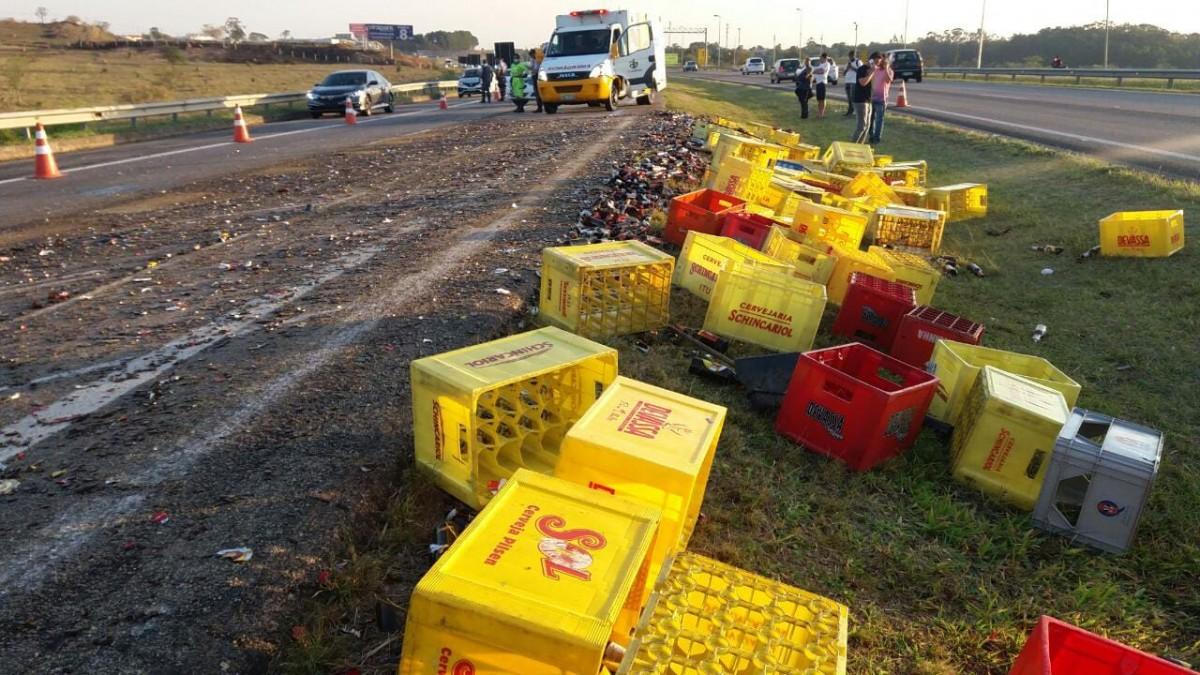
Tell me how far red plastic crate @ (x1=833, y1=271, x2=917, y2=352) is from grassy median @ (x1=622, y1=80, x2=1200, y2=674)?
231 mm

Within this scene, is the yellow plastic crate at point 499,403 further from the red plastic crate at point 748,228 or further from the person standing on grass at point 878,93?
the person standing on grass at point 878,93

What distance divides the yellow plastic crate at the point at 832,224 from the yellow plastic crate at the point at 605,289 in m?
2.08

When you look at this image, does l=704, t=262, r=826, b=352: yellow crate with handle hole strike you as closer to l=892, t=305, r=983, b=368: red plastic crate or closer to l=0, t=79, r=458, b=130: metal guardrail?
l=892, t=305, r=983, b=368: red plastic crate

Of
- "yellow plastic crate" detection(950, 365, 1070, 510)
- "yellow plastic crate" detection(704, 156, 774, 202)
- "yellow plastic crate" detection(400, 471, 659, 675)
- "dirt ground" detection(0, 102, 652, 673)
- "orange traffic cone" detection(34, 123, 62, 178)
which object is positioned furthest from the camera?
"orange traffic cone" detection(34, 123, 62, 178)

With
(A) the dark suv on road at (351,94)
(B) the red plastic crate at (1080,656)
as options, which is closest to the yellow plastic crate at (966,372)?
(B) the red plastic crate at (1080,656)

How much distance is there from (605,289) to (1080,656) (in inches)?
124

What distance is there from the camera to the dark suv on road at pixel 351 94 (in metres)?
20.5

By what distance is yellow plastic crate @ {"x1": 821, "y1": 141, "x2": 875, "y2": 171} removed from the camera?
9883 mm

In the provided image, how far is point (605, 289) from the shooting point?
183 inches

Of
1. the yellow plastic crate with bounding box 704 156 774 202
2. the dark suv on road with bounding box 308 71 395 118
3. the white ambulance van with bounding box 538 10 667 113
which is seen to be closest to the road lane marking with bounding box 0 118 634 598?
the yellow plastic crate with bounding box 704 156 774 202

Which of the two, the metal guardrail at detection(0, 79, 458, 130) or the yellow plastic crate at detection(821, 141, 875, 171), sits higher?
the metal guardrail at detection(0, 79, 458, 130)

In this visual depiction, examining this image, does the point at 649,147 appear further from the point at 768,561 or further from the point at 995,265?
the point at 768,561

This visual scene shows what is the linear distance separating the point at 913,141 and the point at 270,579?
15.1 m

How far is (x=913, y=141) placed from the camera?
48.2 feet
